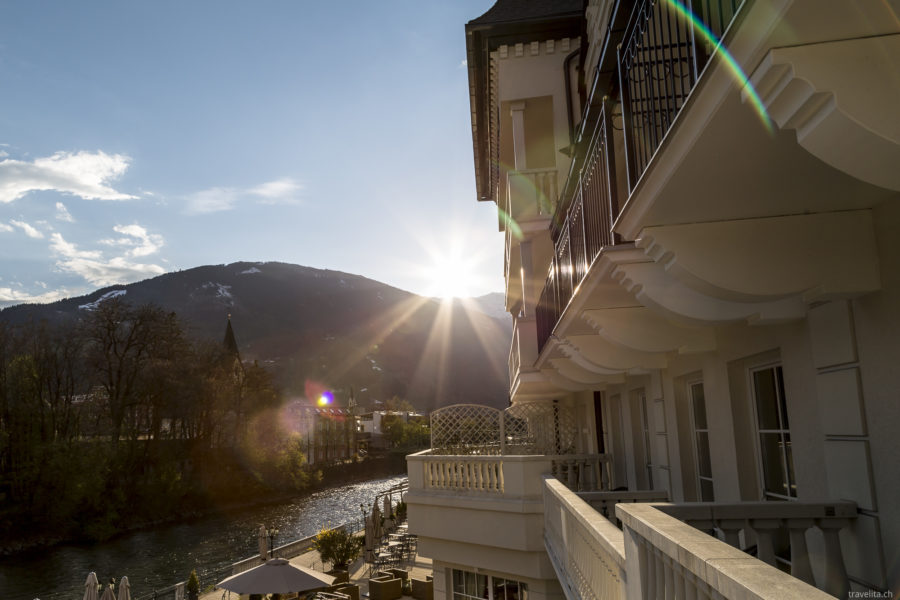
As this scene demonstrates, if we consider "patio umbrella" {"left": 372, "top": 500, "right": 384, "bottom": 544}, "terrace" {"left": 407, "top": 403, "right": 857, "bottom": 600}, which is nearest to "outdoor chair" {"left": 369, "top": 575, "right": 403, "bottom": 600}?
"terrace" {"left": 407, "top": 403, "right": 857, "bottom": 600}

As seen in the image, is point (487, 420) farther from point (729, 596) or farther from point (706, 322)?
point (729, 596)

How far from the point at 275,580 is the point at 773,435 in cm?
1177

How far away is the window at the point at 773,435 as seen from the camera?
4.84 m

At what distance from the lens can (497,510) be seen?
10.5 meters

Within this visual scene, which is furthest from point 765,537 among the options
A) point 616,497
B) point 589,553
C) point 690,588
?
point 616,497

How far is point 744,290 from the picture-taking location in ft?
10.9

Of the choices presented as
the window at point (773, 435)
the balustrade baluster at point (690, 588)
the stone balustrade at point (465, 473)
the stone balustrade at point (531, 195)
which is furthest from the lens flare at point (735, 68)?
the stone balustrade at point (531, 195)

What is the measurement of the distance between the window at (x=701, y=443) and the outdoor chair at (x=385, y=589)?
13047mm

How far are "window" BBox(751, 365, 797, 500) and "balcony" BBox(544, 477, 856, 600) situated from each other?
1.39ft

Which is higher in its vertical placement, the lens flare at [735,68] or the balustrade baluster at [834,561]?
the lens flare at [735,68]

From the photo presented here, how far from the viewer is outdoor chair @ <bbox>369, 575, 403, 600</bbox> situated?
696 inches

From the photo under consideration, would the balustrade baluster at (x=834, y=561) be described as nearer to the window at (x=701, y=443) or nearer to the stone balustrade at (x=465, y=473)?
the window at (x=701, y=443)

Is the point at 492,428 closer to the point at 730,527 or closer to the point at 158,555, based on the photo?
the point at 730,527

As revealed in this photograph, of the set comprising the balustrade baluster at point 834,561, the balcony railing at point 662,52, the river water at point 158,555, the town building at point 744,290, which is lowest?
the river water at point 158,555
